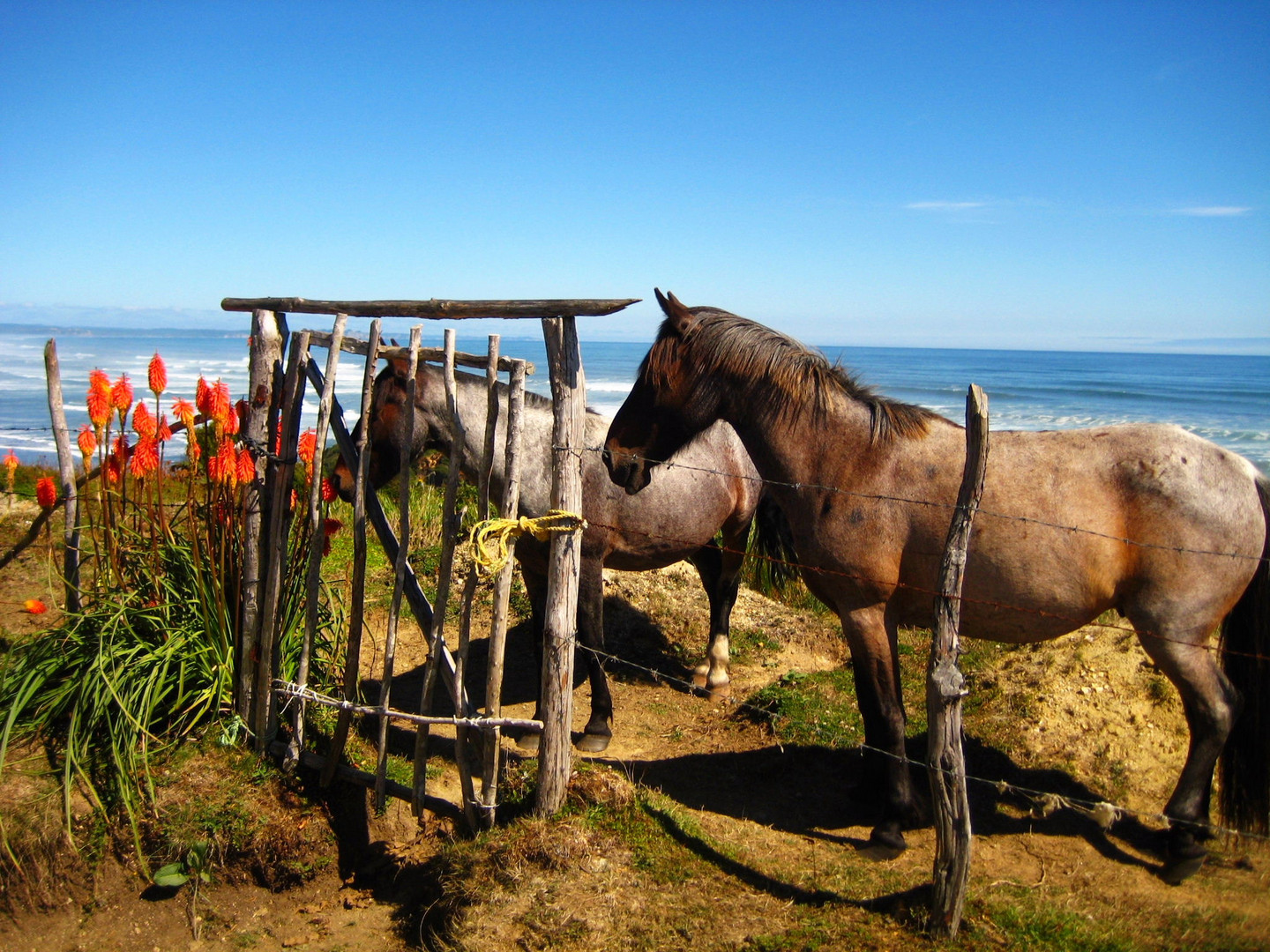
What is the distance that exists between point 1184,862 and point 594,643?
9.29 feet

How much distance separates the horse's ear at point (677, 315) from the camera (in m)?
3.77

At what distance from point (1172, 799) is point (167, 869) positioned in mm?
4172

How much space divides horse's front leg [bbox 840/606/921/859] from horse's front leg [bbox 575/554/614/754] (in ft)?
4.91

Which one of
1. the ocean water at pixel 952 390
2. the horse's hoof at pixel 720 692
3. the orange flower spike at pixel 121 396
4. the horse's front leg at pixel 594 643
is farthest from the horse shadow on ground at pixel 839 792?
the ocean water at pixel 952 390

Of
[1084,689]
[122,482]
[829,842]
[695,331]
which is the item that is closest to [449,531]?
→ [695,331]

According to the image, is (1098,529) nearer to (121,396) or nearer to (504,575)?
(504,575)

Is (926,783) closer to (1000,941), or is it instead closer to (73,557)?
(1000,941)

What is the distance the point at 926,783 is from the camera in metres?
4.06

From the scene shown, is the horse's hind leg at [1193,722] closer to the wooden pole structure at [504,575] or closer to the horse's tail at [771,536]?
the wooden pole structure at [504,575]

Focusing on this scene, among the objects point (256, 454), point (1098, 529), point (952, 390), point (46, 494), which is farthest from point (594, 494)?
point (952, 390)

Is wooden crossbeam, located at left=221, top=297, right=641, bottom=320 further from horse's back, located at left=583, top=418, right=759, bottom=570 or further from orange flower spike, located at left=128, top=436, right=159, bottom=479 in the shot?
horse's back, located at left=583, top=418, right=759, bottom=570

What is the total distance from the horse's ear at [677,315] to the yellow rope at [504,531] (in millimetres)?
1113

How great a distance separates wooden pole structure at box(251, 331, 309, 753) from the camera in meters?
3.77

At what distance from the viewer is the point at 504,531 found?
3.20 metres
